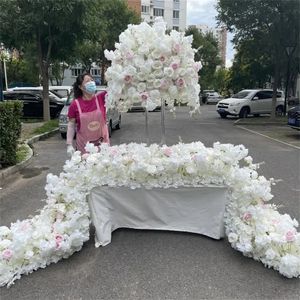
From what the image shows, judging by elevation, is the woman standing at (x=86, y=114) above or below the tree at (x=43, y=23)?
below

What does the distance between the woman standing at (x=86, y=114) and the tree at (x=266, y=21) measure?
1574cm

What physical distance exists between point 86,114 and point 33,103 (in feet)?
51.3

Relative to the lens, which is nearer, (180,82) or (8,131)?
(180,82)

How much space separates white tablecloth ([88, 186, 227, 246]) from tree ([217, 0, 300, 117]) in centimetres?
1606

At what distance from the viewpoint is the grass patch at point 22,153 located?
9020 millimetres

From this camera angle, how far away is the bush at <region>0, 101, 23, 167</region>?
7722mm

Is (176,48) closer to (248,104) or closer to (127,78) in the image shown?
(127,78)

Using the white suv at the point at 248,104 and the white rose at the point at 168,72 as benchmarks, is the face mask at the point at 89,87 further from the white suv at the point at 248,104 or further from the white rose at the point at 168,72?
the white suv at the point at 248,104

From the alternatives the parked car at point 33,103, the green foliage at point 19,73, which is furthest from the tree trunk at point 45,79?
the green foliage at point 19,73

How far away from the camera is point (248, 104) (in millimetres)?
22391

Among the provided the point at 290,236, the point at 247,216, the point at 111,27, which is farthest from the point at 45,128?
the point at 111,27

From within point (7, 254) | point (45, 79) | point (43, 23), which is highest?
point (43, 23)

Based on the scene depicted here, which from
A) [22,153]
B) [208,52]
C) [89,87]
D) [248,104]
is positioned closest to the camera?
[89,87]

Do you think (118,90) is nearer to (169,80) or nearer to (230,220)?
(169,80)
